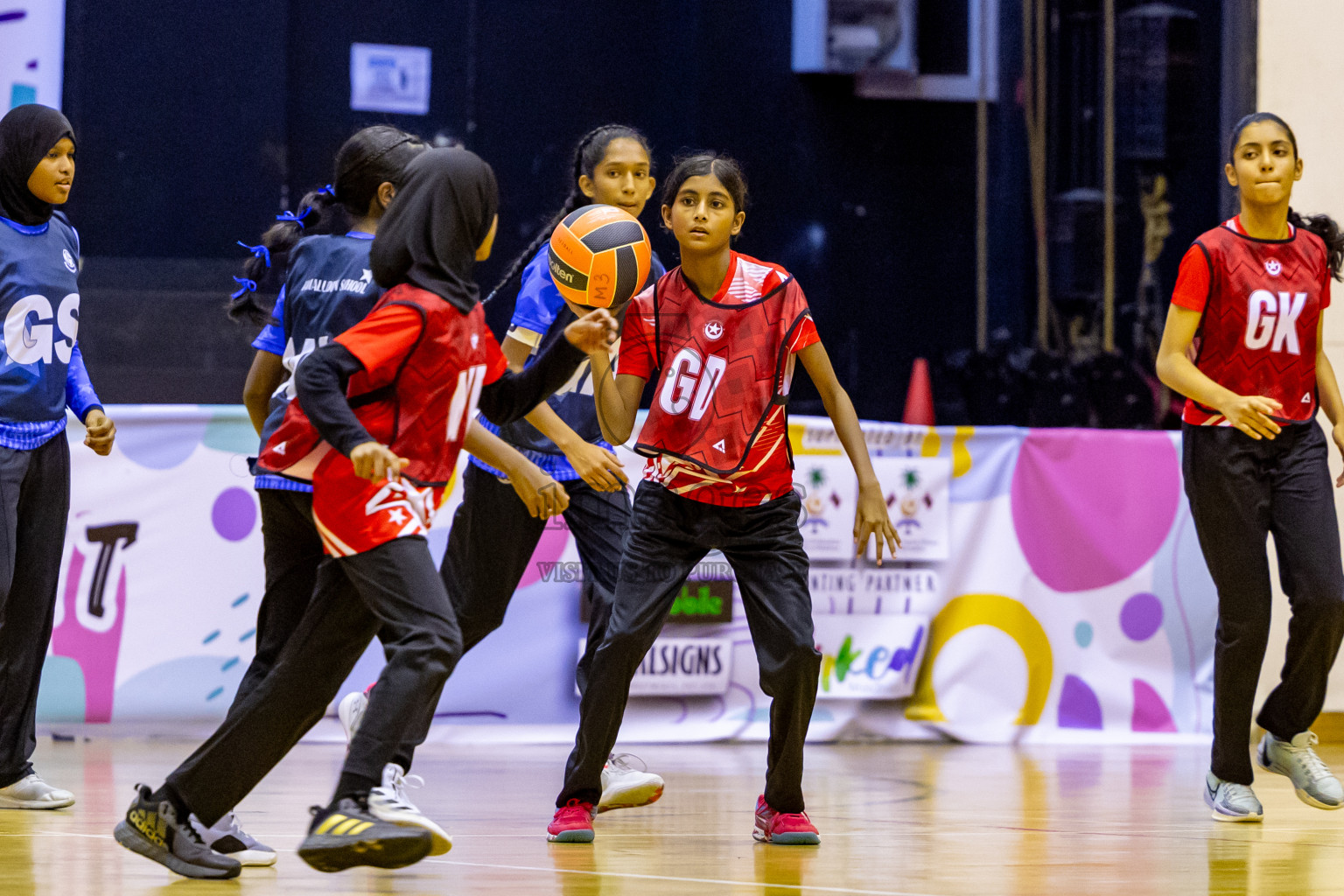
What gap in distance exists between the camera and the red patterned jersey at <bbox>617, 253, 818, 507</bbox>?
12.5 ft

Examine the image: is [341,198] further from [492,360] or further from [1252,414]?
[1252,414]

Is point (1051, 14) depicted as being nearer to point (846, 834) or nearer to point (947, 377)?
point (947, 377)

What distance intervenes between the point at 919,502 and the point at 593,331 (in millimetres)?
3542

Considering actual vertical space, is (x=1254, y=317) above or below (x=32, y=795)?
above

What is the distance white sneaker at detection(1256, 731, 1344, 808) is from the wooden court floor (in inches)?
2.6

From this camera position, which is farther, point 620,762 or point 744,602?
point 620,762

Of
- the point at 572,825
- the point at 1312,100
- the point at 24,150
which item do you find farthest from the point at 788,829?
the point at 1312,100

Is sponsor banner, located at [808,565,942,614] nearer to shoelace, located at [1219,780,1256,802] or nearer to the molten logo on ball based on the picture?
shoelace, located at [1219,780,1256,802]

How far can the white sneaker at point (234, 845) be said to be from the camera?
3443mm

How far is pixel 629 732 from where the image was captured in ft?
20.9

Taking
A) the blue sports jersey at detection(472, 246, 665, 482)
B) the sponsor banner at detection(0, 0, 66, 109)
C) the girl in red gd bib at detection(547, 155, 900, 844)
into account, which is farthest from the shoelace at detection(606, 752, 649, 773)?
the sponsor banner at detection(0, 0, 66, 109)

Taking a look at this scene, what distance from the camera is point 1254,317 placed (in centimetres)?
443

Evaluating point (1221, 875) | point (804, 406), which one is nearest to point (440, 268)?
point (1221, 875)

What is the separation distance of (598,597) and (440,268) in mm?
1405
